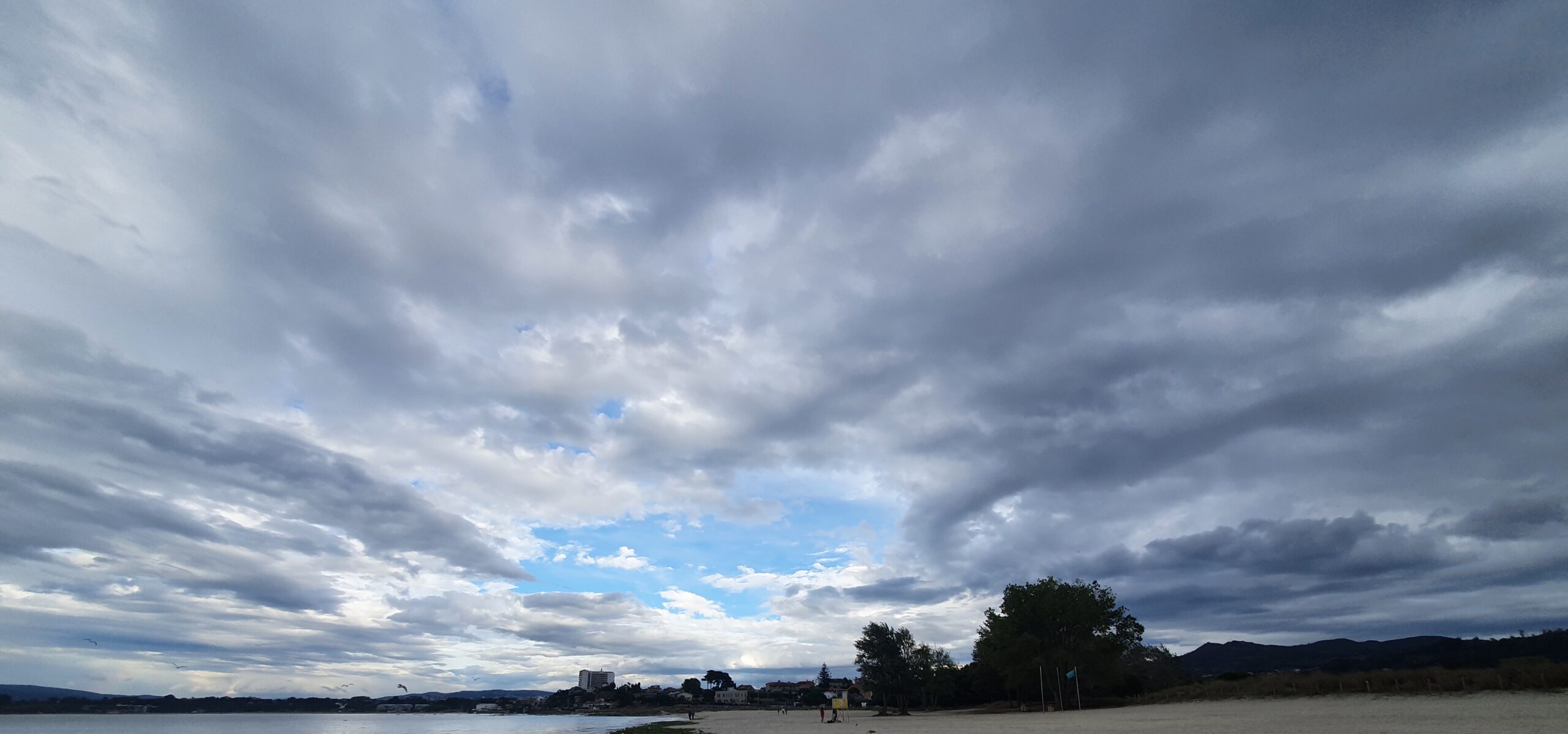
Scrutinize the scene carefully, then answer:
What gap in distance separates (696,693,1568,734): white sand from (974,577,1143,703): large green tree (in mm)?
20151

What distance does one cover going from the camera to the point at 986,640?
8412 cm

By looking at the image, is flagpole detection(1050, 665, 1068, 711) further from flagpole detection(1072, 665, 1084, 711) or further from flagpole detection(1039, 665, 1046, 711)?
flagpole detection(1072, 665, 1084, 711)

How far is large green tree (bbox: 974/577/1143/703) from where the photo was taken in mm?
73750

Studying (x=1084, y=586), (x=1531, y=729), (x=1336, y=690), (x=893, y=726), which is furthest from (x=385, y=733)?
(x=1531, y=729)

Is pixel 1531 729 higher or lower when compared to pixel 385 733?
higher

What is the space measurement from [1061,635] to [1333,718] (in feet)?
156

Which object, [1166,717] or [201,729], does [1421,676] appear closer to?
[1166,717]

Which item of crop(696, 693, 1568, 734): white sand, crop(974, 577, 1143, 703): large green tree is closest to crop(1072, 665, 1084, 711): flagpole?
crop(974, 577, 1143, 703): large green tree

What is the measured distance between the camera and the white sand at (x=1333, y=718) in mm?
24453

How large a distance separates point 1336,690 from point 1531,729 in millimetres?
32501

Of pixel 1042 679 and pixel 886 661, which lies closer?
pixel 1042 679

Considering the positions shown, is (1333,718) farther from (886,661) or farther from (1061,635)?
(886,661)

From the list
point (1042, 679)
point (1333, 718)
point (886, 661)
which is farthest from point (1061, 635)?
point (1333, 718)

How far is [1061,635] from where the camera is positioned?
76438mm
